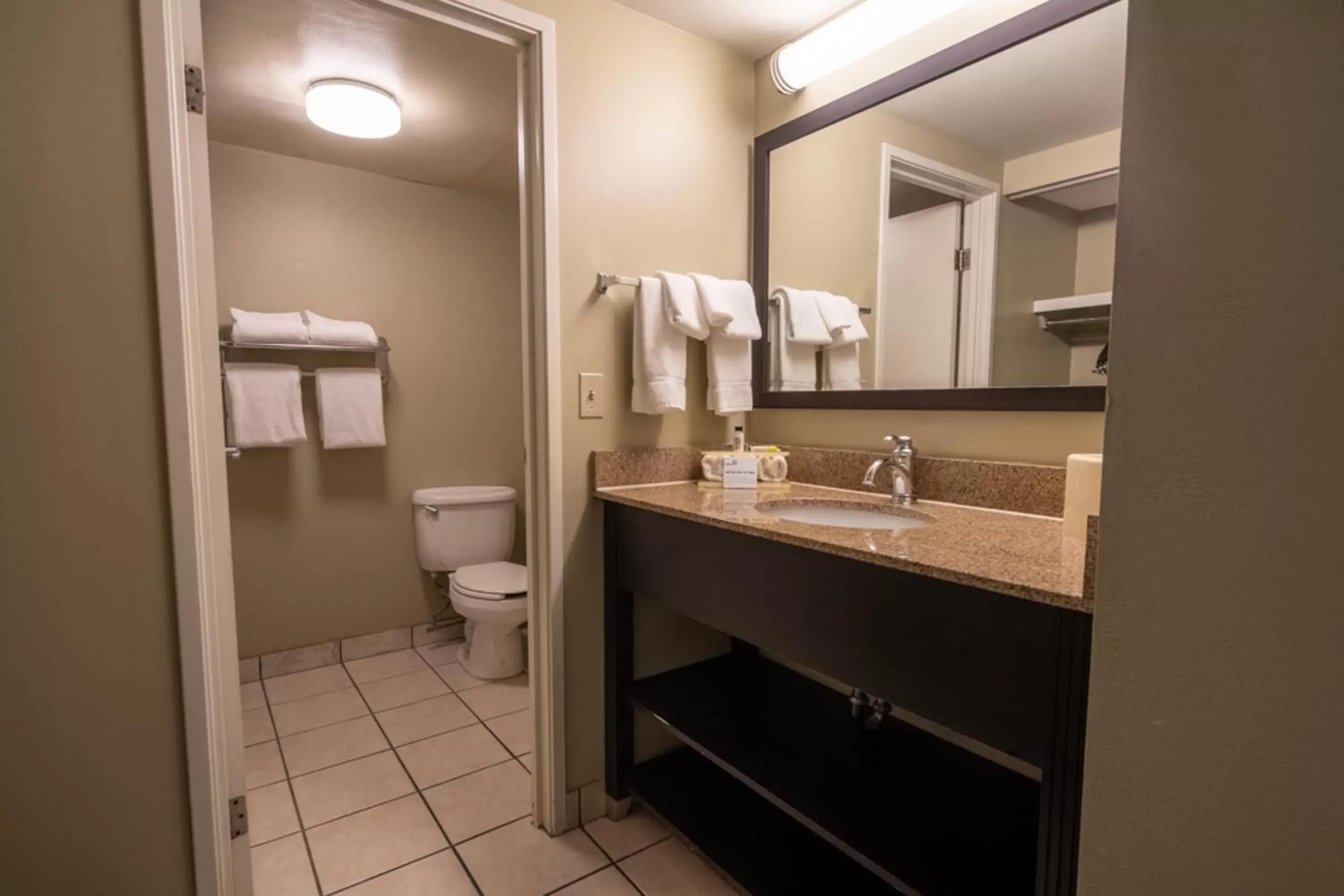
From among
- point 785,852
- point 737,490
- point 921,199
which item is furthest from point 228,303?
point 785,852

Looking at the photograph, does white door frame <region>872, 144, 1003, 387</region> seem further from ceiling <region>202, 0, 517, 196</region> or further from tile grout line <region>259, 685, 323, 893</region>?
tile grout line <region>259, 685, 323, 893</region>

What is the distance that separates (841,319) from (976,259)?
376 millimetres

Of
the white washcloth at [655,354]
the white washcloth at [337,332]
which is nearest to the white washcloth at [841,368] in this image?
the white washcloth at [655,354]

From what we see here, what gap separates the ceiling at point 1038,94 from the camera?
3.91 ft

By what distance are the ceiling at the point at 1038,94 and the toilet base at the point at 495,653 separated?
214 centimetres

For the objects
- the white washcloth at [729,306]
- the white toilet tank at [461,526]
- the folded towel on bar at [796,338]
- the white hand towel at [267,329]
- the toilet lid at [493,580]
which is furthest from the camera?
the white toilet tank at [461,526]

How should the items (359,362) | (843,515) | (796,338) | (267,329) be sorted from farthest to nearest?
(359,362), (267,329), (796,338), (843,515)

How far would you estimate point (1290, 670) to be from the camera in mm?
422

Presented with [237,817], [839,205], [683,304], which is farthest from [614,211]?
[237,817]

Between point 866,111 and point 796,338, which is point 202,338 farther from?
point 866,111

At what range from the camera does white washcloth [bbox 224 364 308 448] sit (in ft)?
7.27

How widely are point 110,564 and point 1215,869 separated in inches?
59.4

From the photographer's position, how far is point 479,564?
2.68 m

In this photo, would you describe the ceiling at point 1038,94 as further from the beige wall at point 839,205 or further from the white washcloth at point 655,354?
the white washcloth at point 655,354
